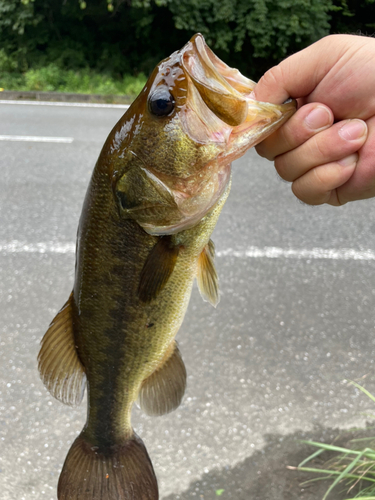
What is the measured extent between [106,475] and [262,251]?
2.80 metres

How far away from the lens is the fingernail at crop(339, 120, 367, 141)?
3.84 feet

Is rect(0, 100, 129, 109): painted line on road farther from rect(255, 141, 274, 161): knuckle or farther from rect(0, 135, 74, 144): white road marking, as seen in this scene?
rect(255, 141, 274, 161): knuckle

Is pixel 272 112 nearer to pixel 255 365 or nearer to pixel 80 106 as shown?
pixel 255 365

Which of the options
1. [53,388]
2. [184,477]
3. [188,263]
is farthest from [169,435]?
[188,263]

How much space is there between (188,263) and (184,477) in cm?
143

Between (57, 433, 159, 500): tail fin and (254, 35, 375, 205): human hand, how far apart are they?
1.03 metres

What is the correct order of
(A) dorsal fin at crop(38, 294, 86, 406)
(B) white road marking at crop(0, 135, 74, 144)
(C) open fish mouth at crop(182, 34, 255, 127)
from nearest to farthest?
(C) open fish mouth at crop(182, 34, 255, 127) → (A) dorsal fin at crop(38, 294, 86, 406) → (B) white road marking at crop(0, 135, 74, 144)

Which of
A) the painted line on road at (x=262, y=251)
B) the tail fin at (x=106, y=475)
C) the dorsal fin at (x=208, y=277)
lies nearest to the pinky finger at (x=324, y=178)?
the dorsal fin at (x=208, y=277)

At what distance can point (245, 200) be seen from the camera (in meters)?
4.88

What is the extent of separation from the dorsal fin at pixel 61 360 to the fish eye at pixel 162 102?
609 millimetres

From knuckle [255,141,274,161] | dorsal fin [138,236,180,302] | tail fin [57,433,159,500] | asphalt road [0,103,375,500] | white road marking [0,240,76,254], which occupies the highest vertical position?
knuckle [255,141,274,161]

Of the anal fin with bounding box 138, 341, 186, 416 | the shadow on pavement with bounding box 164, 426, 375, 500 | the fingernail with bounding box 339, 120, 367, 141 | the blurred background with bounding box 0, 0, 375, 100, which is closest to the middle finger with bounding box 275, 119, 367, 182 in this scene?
the fingernail with bounding box 339, 120, 367, 141

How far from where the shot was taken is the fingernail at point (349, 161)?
49.0 inches

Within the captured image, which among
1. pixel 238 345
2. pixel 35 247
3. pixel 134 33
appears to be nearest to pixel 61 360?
pixel 238 345
